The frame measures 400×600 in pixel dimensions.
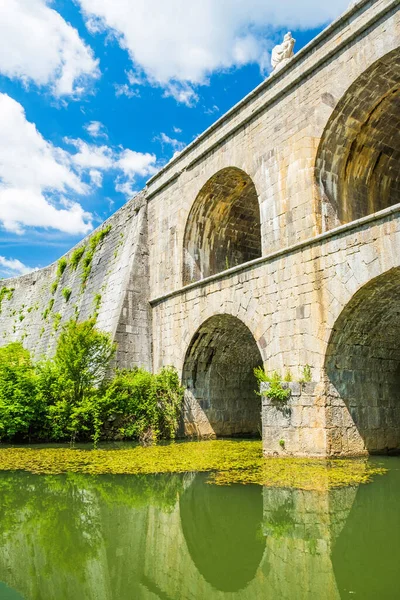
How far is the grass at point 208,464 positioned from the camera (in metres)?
7.48

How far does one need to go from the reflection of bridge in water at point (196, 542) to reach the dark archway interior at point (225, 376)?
6.97 m

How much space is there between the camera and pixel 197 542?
474 centimetres

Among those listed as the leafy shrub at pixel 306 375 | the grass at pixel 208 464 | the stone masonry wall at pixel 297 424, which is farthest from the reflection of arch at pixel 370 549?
the leafy shrub at pixel 306 375

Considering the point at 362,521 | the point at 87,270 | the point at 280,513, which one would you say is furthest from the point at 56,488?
the point at 87,270

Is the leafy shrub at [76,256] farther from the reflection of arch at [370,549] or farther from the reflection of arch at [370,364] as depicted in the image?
the reflection of arch at [370,549]

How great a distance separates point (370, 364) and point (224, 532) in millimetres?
6153

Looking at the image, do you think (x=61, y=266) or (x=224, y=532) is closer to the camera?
(x=224, y=532)

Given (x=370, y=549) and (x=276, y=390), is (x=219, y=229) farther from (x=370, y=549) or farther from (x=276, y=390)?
(x=370, y=549)

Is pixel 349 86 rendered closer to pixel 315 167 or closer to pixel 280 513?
pixel 315 167

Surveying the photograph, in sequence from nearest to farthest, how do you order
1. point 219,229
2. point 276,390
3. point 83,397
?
point 276,390 < point 83,397 < point 219,229

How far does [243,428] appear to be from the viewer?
50.0ft

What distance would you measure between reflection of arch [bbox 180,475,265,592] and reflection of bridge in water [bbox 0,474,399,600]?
0.01m

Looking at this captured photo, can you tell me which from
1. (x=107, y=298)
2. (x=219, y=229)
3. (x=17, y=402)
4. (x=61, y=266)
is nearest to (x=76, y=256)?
(x=61, y=266)

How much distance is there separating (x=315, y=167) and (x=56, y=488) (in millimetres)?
7486
